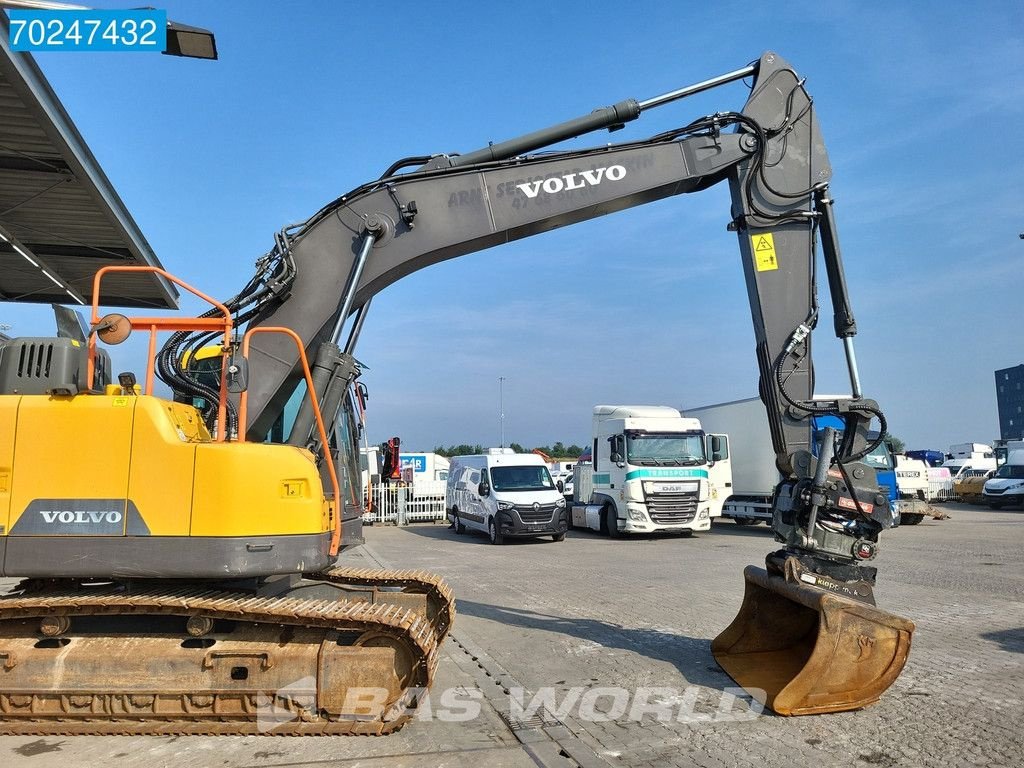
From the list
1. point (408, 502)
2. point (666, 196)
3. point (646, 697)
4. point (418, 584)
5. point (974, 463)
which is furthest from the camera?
point (974, 463)

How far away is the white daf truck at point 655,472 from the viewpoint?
1936 cm

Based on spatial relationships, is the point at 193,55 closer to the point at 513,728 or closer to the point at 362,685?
the point at 362,685

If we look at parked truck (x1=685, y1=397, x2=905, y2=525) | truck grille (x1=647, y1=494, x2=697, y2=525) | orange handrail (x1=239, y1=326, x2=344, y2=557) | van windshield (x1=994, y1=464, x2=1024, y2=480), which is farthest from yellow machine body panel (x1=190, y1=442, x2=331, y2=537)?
van windshield (x1=994, y1=464, x2=1024, y2=480)

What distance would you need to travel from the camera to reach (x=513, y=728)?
5.41 m

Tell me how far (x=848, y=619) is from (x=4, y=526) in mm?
5785

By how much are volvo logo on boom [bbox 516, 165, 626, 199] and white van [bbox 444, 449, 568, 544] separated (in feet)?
42.6

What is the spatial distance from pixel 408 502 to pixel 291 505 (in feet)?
81.1

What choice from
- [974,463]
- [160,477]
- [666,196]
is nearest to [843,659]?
[666,196]

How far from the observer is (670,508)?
19406 millimetres

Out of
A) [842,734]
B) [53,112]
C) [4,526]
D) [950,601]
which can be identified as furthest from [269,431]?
A: [950,601]

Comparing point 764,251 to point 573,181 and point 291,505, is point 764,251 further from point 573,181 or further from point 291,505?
point 291,505

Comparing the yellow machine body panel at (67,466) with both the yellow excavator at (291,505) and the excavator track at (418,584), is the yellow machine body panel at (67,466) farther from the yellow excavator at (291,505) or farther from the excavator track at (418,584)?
the excavator track at (418,584)

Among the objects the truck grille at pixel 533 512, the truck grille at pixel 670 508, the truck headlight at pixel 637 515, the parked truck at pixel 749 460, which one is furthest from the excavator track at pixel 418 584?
the parked truck at pixel 749 460

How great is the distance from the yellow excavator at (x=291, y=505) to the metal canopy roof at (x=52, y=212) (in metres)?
4.50
